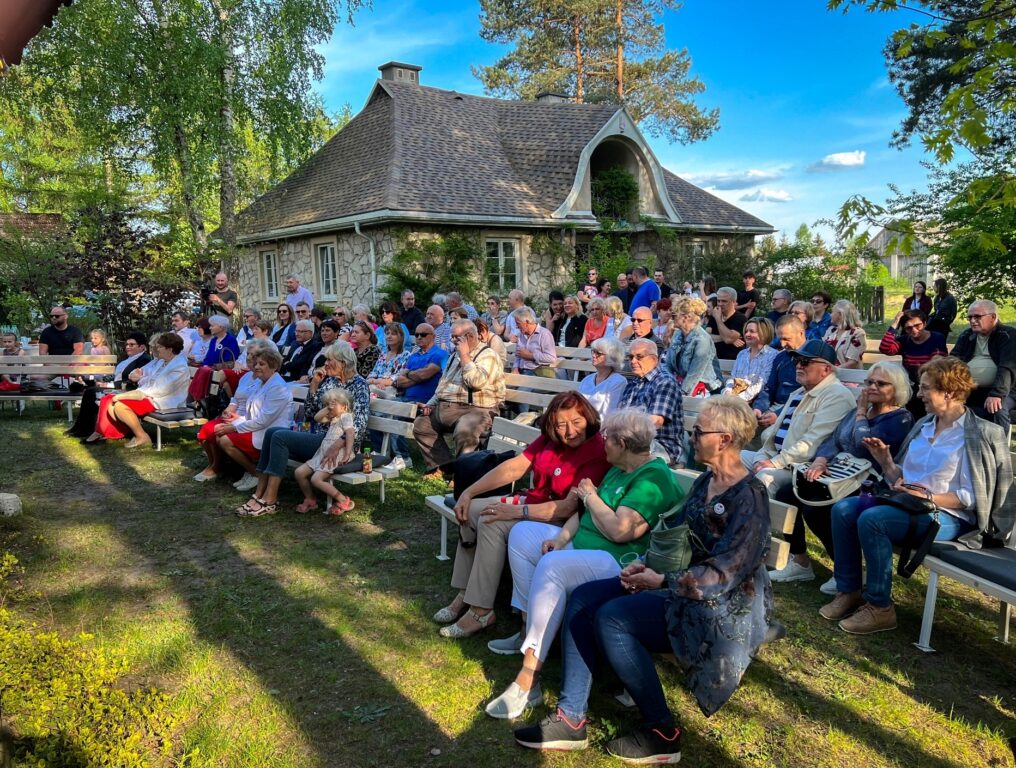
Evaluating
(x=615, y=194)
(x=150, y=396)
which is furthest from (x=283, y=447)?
(x=615, y=194)

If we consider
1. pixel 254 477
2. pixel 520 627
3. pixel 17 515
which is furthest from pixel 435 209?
pixel 520 627

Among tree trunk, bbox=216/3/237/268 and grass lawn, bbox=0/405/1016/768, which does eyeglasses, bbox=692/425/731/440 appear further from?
tree trunk, bbox=216/3/237/268

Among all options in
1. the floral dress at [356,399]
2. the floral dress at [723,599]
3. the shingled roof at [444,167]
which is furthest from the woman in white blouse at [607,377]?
the shingled roof at [444,167]

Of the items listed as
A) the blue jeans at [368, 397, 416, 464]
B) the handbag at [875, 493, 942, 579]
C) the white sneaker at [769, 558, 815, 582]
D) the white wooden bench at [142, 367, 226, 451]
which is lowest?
the white sneaker at [769, 558, 815, 582]

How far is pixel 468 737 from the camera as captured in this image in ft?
10.2

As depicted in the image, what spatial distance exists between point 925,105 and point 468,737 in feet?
57.2

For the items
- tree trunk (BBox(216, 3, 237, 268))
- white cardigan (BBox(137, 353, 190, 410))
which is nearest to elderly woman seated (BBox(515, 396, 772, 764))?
white cardigan (BBox(137, 353, 190, 410))

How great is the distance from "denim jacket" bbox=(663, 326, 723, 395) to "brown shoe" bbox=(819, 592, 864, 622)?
2558mm

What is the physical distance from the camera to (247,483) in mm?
6930

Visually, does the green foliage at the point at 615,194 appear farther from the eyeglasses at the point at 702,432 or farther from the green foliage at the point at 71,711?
the green foliage at the point at 71,711

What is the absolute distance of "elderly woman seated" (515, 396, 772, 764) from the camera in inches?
112

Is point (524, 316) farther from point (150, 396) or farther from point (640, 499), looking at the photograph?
point (640, 499)

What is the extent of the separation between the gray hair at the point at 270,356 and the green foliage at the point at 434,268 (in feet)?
30.9

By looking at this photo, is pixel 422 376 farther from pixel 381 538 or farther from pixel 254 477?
pixel 381 538
